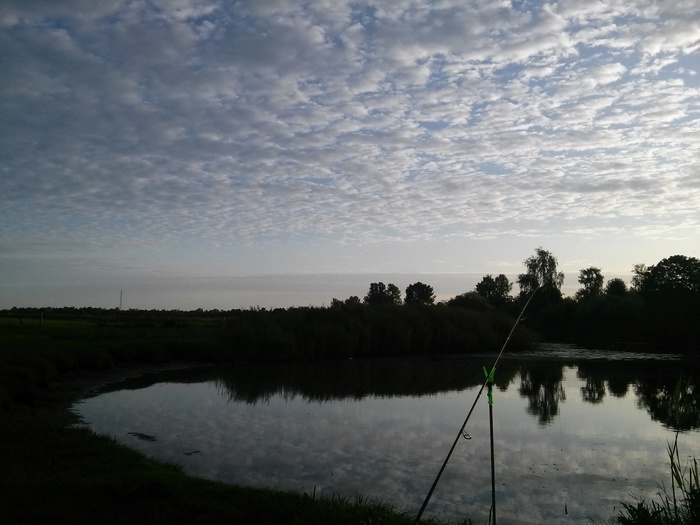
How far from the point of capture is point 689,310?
43500 mm

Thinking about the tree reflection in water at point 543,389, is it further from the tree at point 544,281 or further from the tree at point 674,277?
the tree at point 674,277

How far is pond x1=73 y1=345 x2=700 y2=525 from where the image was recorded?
8.06m

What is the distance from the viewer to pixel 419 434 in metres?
11.9

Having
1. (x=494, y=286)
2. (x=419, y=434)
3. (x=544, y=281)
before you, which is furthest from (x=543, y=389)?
(x=494, y=286)

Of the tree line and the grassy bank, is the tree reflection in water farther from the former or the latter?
the grassy bank

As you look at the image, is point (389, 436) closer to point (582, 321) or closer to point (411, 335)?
point (411, 335)

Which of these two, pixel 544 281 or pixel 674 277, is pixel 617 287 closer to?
pixel 674 277

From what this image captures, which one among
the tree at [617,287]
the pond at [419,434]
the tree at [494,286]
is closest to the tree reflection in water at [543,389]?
the pond at [419,434]

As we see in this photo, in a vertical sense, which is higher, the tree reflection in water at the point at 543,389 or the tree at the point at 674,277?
the tree at the point at 674,277

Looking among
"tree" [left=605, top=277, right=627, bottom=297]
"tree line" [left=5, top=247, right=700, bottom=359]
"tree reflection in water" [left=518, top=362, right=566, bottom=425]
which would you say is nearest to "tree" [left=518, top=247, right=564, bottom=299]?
"tree line" [left=5, top=247, right=700, bottom=359]

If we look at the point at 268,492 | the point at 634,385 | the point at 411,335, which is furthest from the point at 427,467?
the point at 411,335

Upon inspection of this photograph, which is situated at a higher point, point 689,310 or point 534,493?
point 689,310

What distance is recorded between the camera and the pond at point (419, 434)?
8.06m

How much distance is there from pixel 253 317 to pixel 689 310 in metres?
33.2
